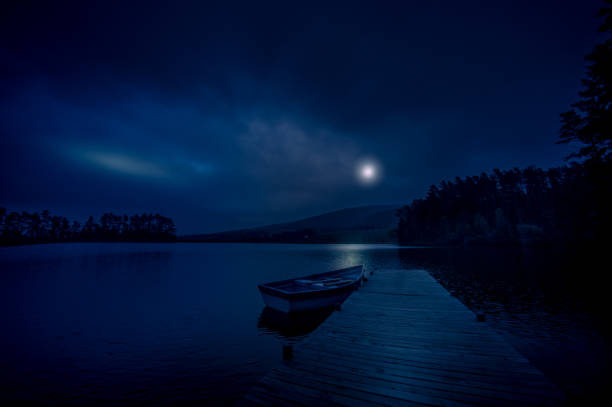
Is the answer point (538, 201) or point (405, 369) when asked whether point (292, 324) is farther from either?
point (538, 201)

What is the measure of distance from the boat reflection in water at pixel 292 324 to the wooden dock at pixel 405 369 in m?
3.23

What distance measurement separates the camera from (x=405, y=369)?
6.17 m

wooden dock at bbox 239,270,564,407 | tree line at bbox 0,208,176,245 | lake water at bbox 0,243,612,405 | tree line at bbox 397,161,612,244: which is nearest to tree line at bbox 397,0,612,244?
tree line at bbox 397,161,612,244

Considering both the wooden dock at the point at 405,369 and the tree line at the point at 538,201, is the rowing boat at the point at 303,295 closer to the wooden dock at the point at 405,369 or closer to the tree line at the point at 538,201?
the wooden dock at the point at 405,369

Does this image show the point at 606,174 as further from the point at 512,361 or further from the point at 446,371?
the point at 446,371

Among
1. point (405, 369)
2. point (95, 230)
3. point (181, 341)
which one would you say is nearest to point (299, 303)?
point (181, 341)

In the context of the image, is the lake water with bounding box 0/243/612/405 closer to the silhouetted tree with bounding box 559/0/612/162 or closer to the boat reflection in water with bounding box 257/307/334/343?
the boat reflection in water with bounding box 257/307/334/343

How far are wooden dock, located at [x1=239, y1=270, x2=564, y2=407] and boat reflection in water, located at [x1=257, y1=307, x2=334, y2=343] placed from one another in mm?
3229

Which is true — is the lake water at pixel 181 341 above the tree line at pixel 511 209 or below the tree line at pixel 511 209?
below

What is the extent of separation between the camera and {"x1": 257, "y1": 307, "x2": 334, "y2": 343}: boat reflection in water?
1275 centimetres

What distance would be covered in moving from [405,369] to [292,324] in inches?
348

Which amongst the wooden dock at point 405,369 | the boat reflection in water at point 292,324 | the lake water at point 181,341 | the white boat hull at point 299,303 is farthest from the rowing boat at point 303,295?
the wooden dock at point 405,369

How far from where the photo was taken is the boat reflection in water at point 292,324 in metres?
12.7

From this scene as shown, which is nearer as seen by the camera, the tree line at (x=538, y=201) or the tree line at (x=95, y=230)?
the tree line at (x=538, y=201)
